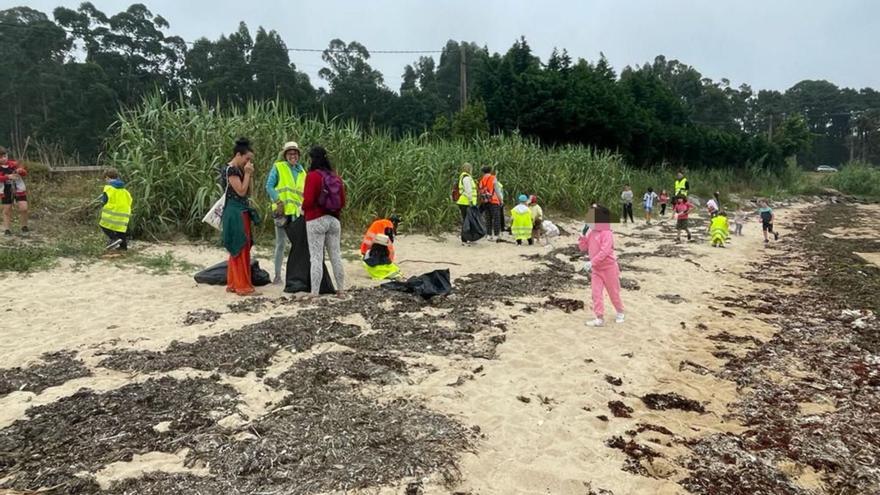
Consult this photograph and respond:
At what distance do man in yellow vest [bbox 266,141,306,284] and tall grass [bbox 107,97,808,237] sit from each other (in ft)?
12.0

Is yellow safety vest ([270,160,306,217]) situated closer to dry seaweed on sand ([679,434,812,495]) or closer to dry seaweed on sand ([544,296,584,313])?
dry seaweed on sand ([544,296,584,313])

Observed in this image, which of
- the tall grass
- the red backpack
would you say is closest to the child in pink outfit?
the red backpack

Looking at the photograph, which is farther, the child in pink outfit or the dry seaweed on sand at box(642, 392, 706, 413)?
the child in pink outfit

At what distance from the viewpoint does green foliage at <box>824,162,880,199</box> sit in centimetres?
4084

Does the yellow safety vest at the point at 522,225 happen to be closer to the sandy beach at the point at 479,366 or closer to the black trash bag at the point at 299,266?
the sandy beach at the point at 479,366

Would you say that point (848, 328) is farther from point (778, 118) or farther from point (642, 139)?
point (778, 118)

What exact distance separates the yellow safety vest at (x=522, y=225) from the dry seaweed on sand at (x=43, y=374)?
335 inches

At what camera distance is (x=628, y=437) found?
3.58m

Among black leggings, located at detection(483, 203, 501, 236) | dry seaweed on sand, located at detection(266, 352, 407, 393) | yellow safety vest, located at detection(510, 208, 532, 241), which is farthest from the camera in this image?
black leggings, located at detection(483, 203, 501, 236)

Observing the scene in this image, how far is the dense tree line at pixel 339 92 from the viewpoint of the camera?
24.5m

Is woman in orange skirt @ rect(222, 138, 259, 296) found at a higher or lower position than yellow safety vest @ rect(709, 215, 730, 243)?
higher

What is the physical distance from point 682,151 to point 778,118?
60517 mm

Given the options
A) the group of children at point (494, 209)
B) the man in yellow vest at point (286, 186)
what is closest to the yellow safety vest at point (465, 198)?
the group of children at point (494, 209)

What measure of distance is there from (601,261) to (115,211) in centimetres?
693
